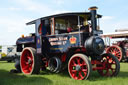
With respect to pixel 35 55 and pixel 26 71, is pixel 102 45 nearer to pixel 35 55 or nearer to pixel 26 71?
pixel 35 55

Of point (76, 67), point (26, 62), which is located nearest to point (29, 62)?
point (26, 62)

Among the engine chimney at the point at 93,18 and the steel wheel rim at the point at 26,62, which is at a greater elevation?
the engine chimney at the point at 93,18

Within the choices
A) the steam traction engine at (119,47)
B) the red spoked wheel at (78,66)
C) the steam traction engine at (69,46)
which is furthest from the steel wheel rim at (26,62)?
the steam traction engine at (119,47)

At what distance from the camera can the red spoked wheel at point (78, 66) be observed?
17.3 ft

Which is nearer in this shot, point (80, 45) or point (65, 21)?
point (80, 45)

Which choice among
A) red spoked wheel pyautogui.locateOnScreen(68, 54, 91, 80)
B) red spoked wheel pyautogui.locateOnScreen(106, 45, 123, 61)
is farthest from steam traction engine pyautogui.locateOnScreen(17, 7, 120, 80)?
red spoked wheel pyautogui.locateOnScreen(106, 45, 123, 61)

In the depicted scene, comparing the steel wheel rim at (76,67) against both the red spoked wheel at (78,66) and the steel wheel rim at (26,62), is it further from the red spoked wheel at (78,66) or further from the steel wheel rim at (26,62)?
the steel wheel rim at (26,62)

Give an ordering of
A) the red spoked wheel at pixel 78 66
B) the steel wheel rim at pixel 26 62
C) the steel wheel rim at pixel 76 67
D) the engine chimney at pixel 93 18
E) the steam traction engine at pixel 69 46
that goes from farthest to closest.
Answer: the steel wheel rim at pixel 26 62 < the engine chimney at pixel 93 18 < the steam traction engine at pixel 69 46 < the steel wheel rim at pixel 76 67 < the red spoked wheel at pixel 78 66

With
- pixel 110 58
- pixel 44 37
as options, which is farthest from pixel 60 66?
pixel 110 58

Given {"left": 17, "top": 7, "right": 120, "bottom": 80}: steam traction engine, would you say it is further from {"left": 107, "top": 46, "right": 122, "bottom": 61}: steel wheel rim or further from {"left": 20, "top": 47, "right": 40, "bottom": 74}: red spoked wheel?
{"left": 107, "top": 46, "right": 122, "bottom": 61}: steel wheel rim

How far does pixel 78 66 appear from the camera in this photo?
5449 millimetres

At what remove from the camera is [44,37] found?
686 cm

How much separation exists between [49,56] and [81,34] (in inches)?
77.1

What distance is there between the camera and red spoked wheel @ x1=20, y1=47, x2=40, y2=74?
671cm
